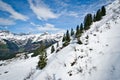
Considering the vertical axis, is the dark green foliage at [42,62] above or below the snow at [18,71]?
above

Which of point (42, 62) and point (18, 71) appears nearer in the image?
point (42, 62)

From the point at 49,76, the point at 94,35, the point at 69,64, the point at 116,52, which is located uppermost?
the point at 94,35

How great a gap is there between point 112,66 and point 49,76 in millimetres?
12873

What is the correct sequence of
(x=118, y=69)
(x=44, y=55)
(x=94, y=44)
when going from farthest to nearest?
(x=44, y=55) → (x=94, y=44) → (x=118, y=69)

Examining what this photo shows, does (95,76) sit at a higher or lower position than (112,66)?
lower

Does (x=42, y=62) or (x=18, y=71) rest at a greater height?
(x=42, y=62)

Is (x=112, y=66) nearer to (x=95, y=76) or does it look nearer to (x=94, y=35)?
(x=95, y=76)

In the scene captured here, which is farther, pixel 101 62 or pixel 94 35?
pixel 94 35

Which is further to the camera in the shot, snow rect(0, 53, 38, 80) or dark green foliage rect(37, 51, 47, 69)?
snow rect(0, 53, 38, 80)

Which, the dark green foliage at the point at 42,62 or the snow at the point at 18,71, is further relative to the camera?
the snow at the point at 18,71

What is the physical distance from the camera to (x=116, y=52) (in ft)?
91.1

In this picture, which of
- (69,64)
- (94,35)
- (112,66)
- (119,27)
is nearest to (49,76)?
(69,64)

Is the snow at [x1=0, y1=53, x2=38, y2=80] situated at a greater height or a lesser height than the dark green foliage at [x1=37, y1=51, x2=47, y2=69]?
lesser

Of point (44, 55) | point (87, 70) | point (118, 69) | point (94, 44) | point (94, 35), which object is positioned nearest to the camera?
point (118, 69)
